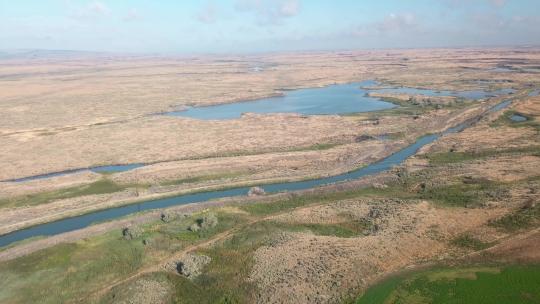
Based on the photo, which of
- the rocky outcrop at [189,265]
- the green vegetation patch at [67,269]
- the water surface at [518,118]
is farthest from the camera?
the water surface at [518,118]

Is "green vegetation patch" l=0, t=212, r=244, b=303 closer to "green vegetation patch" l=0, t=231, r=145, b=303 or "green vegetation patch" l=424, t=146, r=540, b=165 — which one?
"green vegetation patch" l=0, t=231, r=145, b=303

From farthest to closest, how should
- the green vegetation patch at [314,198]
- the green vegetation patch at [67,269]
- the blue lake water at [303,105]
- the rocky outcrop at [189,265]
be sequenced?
1. the blue lake water at [303,105]
2. the green vegetation patch at [314,198]
3. the rocky outcrop at [189,265]
4. the green vegetation patch at [67,269]

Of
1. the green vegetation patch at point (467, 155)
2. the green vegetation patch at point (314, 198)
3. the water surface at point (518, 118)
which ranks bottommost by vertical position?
the green vegetation patch at point (314, 198)

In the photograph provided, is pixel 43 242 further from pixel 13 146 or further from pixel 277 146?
pixel 13 146

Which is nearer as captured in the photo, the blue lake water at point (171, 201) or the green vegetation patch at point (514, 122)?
the blue lake water at point (171, 201)

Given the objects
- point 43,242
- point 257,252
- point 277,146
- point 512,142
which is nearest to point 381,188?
point 257,252

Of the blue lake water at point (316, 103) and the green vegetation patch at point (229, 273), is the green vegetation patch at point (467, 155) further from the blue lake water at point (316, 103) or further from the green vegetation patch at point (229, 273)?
the blue lake water at point (316, 103)

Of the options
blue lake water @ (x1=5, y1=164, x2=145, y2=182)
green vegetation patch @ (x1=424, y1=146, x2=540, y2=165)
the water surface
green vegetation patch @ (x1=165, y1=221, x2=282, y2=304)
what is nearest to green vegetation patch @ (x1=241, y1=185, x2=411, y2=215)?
green vegetation patch @ (x1=165, y1=221, x2=282, y2=304)

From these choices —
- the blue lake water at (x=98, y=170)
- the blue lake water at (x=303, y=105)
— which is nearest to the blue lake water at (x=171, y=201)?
the blue lake water at (x=98, y=170)

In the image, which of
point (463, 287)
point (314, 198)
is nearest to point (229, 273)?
point (314, 198)
